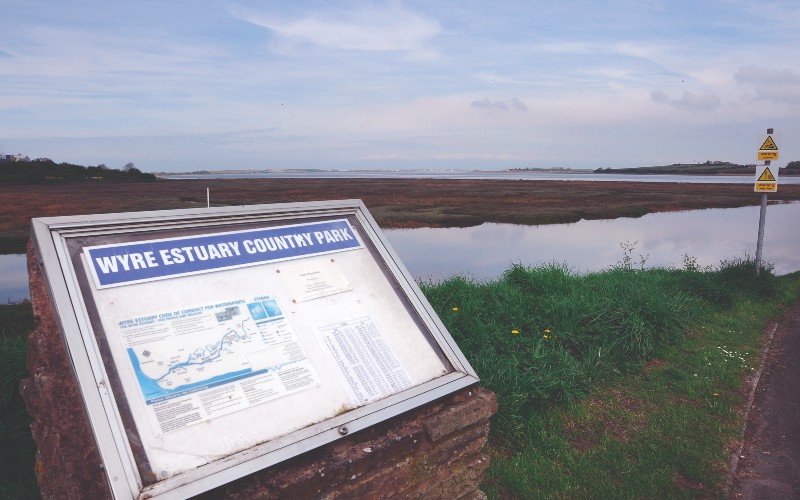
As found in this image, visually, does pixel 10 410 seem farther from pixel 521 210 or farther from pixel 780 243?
pixel 521 210

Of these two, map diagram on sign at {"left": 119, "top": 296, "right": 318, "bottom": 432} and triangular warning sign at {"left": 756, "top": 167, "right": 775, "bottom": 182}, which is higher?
map diagram on sign at {"left": 119, "top": 296, "right": 318, "bottom": 432}

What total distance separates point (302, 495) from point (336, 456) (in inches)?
8.0

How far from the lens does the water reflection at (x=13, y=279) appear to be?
42.1 ft

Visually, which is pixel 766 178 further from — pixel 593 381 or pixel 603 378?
pixel 593 381

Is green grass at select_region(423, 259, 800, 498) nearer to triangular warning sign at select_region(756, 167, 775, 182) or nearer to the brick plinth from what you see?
the brick plinth

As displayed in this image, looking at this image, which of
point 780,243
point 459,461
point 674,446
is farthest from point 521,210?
point 459,461

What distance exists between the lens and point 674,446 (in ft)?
15.3

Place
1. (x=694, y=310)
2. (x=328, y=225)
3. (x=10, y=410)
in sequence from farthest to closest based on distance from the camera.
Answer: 1. (x=694, y=310)
2. (x=10, y=410)
3. (x=328, y=225)

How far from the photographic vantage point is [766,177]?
417 inches

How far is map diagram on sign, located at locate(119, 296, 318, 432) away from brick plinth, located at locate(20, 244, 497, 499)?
30 centimetres

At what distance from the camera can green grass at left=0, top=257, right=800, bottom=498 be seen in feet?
13.4

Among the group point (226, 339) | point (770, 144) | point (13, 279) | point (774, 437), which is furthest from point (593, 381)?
point (13, 279)

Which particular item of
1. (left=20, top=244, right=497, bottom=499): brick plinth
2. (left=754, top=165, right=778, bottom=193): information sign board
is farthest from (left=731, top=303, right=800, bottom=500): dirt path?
(left=754, top=165, right=778, bottom=193): information sign board

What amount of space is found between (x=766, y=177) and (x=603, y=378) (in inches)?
283
